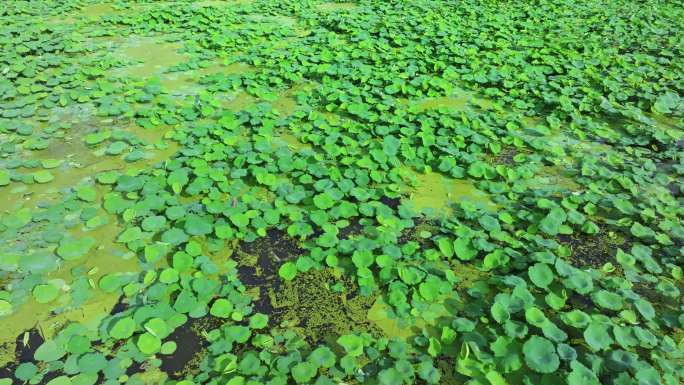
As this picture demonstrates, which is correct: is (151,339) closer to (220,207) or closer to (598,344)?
(220,207)

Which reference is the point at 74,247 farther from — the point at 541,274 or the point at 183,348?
the point at 541,274

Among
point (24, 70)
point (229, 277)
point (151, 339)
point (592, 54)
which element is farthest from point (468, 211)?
point (24, 70)

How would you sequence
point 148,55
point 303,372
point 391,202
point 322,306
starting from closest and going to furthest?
point 303,372, point 322,306, point 391,202, point 148,55

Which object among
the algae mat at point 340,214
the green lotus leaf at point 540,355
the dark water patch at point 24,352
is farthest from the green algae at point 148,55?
the green lotus leaf at point 540,355

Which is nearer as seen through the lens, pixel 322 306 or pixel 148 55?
pixel 322 306

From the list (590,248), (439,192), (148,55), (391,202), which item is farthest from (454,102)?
(148,55)

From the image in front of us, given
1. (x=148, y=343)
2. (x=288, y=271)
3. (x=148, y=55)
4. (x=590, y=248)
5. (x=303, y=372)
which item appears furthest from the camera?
(x=148, y=55)

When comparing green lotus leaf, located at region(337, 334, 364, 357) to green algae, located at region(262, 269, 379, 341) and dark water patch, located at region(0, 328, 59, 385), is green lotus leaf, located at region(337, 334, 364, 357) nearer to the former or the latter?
green algae, located at region(262, 269, 379, 341)

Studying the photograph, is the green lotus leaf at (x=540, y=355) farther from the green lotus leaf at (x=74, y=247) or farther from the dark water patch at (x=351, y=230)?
the green lotus leaf at (x=74, y=247)

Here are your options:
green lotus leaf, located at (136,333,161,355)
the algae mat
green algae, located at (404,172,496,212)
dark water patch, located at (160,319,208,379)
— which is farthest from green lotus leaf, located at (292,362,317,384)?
green algae, located at (404,172,496,212)

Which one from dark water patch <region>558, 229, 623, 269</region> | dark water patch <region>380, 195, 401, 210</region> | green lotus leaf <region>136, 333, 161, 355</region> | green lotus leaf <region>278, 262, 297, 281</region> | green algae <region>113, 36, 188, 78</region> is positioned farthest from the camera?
green algae <region>113, 36, 188, 78</region>

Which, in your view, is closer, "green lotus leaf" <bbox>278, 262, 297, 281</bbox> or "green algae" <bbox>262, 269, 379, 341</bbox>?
"green algae" <bbox>262, 269, 379, 341</bbox>

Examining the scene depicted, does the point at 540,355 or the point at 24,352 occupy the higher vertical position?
the point at 540,355

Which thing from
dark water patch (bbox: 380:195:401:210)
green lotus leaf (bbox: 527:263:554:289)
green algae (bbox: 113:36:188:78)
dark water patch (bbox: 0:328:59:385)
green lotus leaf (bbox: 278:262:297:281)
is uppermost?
green lotus leaf (bbox: 527:263:554:289)
